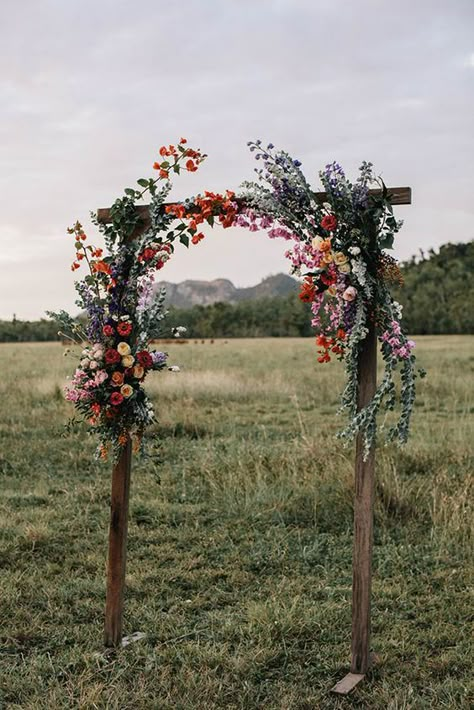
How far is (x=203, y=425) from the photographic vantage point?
39.5 ft

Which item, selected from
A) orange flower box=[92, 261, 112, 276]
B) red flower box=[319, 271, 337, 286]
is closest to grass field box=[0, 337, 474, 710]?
orange flower box=[92, 261, 112, 276]

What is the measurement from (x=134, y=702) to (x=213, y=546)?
8.36 feet

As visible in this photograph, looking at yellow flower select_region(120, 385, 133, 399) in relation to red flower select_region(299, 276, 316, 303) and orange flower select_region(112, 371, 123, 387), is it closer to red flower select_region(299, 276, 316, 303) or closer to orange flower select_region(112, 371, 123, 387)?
orange flower select_region(112, 371, 123, 387)

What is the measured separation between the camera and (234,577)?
6051 millimetres

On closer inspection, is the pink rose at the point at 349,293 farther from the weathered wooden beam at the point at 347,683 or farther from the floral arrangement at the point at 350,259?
the weathered wooden beam at the point at 347,683

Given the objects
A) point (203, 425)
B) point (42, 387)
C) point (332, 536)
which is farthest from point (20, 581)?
point (42, 387)

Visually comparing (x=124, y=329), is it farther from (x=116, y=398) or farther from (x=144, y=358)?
(x=116, y=398)

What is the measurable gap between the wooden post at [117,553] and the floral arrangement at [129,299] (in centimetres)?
15

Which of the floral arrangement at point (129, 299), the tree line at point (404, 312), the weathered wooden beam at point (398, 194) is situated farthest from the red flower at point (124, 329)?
the tree line at point (404, 312)

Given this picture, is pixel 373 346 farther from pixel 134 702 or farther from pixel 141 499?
pixel 141 499

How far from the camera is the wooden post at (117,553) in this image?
4.96m

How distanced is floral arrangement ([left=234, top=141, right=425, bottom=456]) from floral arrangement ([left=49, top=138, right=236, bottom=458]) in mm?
418

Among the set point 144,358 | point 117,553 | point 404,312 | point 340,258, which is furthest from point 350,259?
point 404,312

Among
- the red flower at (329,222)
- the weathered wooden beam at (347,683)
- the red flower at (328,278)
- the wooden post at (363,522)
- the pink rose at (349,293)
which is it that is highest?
the red flower at (329,222)
